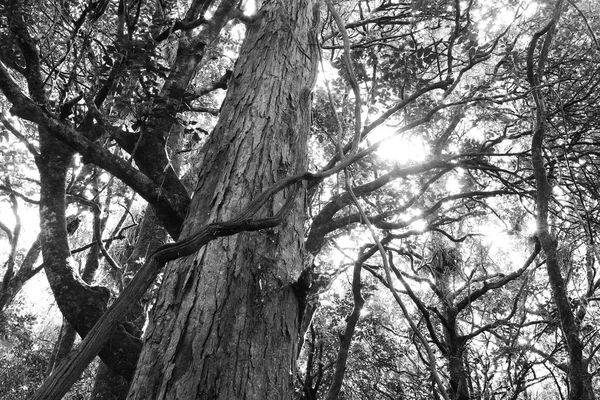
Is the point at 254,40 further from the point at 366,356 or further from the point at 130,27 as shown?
the point at 366,356

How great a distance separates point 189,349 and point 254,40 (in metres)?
1.49

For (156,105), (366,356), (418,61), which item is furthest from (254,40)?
(366,356)

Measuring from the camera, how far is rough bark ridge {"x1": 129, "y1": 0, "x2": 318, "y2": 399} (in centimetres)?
91

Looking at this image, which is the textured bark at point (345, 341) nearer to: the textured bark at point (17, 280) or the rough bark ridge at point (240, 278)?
the rough bark ridge at point (240, 278)

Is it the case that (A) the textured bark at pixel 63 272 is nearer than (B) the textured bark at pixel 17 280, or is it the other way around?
(A) the textured bark at pixel 63 272

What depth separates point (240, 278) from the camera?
3.51 feet

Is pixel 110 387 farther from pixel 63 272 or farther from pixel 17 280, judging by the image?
pixel 17 280

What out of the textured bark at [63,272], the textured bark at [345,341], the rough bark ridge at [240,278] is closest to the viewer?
the rough bark ridge at [240,278]

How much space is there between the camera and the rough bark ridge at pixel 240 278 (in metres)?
0.91

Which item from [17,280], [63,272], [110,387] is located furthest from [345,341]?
[17,280]

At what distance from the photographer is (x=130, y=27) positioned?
2.66 m

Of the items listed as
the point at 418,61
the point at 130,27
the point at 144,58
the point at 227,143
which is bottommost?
the point at 227,143

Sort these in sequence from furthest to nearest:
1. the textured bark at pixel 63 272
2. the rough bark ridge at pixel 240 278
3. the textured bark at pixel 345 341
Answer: the textured bark at pixel 345 341 → the textured bark at pixel 63 272 → the rough bark ridge at pixel 240 278

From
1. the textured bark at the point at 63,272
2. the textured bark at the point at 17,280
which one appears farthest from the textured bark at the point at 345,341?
the textured bark at the point at 17,280
